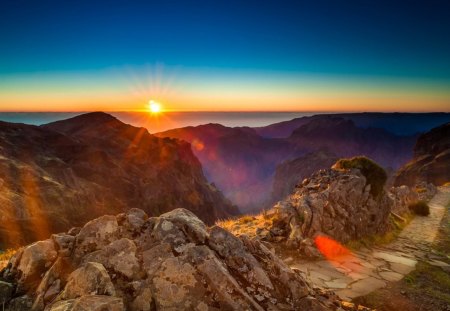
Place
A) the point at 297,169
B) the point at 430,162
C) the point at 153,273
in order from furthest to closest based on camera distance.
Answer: the point at 297,169, the point at 430,162, the point at 153,273

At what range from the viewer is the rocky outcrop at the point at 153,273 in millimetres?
4188

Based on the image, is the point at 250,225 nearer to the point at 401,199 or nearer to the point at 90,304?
the point at 90,304

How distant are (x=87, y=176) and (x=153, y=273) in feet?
259

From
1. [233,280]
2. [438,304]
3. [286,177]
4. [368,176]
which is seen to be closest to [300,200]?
[368,176]

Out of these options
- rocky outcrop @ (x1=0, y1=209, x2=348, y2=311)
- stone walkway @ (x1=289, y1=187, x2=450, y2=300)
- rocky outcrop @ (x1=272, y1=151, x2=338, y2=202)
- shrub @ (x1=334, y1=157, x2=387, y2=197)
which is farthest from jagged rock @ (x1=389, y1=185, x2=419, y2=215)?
rocky outcrop @ (x1=272, y1=151, x2=338, y2=202)

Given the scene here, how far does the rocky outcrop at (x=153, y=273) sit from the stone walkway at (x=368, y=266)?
2.54m

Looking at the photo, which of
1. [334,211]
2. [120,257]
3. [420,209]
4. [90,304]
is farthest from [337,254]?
[420,209]

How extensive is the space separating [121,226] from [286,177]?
6811 inches

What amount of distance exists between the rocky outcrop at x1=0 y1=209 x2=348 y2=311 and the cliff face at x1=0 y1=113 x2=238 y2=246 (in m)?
32.7

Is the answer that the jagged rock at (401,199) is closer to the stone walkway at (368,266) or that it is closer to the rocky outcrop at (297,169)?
the stone walkway at (368,266)

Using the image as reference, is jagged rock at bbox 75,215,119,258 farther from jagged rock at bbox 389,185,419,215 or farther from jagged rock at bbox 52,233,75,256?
jagged rock at bbox 389,185,419,215

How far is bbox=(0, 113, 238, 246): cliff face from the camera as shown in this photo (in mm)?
44753

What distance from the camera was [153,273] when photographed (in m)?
4.54

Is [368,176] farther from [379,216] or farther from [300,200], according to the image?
[300,200]
